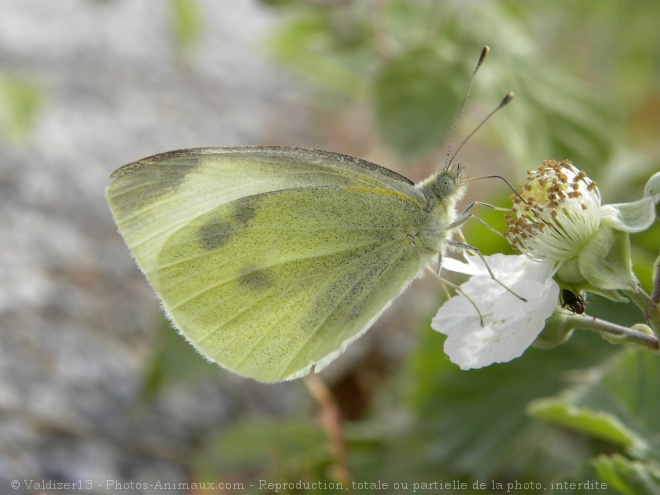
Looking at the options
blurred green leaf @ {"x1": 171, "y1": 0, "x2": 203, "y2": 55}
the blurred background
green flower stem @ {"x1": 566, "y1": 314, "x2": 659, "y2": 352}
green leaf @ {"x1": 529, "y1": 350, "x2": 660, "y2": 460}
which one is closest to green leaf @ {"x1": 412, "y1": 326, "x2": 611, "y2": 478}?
the blurred background

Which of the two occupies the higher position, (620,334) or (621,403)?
(620,334)

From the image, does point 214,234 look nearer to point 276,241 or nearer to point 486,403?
point 276,241

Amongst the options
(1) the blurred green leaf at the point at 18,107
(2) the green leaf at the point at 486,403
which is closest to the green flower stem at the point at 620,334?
(2) the green leaf at the point at 486,403

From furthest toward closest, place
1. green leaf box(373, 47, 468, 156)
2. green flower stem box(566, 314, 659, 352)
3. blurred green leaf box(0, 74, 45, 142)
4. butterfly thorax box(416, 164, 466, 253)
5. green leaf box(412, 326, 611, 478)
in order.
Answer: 1. blurred green leaf box(0, 74, 45, 142)
2. green leaf box(373, 47, 468, 156)
3. green leaf box(412, 326, 611, 478)
4. butterfly thorax box(416, 164, 466, 253)
5. green flower stem box(566, 314, 659, 352)

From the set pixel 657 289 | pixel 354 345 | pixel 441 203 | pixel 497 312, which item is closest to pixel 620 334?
pixel 657 289

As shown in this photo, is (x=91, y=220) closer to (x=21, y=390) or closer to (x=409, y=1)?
(x=21, y=390)

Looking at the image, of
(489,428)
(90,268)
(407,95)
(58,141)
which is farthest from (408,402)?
(58,141)

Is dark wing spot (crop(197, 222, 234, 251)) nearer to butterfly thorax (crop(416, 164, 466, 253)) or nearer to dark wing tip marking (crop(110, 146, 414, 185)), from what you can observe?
dark wing tip marking (crop(110, 146, 414, 185))
